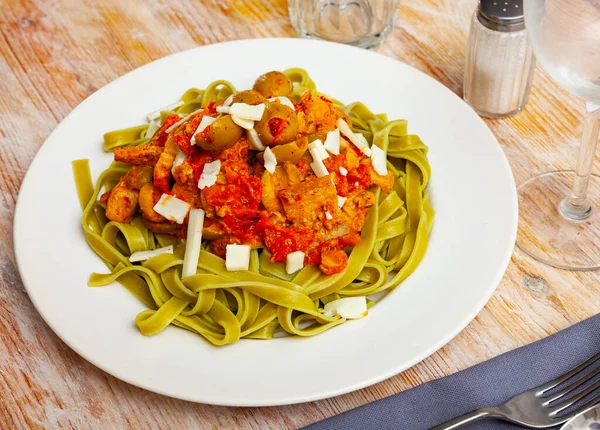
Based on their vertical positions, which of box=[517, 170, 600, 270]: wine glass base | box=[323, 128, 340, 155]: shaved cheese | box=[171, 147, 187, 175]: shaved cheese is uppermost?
box=[171, 147, 187, 175]: shaved cheese

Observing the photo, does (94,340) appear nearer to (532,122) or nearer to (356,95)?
(356,95)

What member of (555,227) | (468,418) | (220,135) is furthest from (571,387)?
(220,135)

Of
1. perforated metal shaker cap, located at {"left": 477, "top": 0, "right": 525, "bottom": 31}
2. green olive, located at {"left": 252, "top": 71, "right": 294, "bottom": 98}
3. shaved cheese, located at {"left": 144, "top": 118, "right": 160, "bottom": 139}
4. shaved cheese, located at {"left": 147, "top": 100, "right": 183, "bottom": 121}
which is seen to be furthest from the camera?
shaved cheese, located at {"left": 147, "top": 100, "right": 183, "bottom": 121}

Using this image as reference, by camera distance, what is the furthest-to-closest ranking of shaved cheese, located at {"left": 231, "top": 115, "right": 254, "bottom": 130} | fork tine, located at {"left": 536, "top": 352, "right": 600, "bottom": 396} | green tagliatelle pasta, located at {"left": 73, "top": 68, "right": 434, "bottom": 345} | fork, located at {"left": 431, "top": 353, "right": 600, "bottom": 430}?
shaved cheese, located at {"left": 231, "top": 115, "right": 254, "bottom": 130}, green tagliatelle pasta, located at {"left": 73, "top": 68, "right": 434, "bottom": 345}, fork tine, located at {"left": 536, "top": 352, "right": 600, "bottom": 396}, fork, located at {"left": 431, "top": 353, "right": 600, "bottom": 430}

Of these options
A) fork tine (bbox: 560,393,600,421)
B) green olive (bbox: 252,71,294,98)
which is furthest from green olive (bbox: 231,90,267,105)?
fork tine (bbox: 560,393,600,421)

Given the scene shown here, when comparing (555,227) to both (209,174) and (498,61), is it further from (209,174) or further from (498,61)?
(209,174)

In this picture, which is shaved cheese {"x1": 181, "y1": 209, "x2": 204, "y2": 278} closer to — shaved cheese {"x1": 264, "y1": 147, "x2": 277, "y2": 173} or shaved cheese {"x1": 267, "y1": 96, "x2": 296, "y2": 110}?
shaved cheese {"x1": 264, "y1": 147, "x2": 277, "y2": 173}

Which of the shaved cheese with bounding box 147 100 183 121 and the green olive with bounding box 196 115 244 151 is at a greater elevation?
the green olive with bounding box 196 115 244 151

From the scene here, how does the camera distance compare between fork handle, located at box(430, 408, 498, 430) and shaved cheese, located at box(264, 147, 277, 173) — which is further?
shaved cheese, located at box(264, 147, 277, 173)
